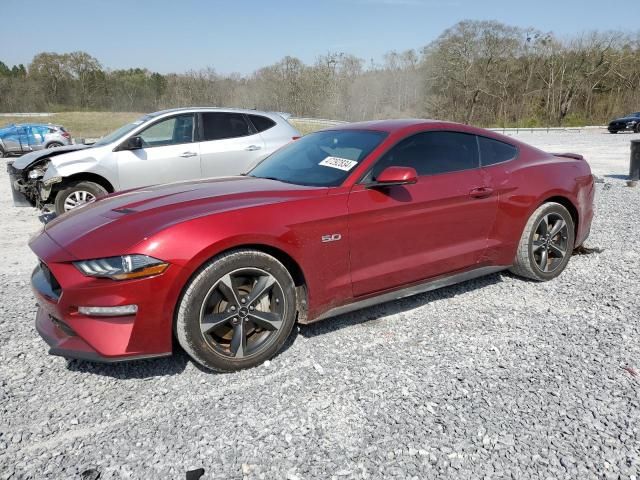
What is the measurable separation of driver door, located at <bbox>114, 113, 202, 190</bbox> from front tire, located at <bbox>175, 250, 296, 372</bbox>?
4.42 meters

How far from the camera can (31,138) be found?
19719 millimetres

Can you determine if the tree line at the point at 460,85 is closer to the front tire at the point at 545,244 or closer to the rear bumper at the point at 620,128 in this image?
the rear bumper at the point at 620,128

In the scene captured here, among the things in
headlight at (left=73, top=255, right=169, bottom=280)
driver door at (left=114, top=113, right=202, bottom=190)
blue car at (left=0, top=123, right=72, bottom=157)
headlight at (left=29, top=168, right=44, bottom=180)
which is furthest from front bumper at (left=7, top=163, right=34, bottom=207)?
blue car at (left=0, top=123, right=72, bottom=157)

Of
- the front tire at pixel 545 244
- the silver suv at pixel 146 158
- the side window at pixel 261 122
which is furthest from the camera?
the side window at pixel 261 122

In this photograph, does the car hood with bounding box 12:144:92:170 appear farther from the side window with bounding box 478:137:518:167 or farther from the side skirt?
the side window with bounding box 478:137:518:167

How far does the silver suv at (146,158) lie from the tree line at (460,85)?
122 ft

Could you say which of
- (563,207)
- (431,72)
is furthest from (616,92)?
(563,207)

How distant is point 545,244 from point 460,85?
45.6 m

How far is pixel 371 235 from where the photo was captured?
3.28 metres

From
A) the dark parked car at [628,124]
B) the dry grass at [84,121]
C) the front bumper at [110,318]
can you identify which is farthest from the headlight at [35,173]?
the dark parked car at [628,124]

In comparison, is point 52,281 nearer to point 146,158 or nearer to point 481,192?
point 481,192

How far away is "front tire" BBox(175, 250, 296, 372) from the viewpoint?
2.73m

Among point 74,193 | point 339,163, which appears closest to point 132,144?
point 74,193

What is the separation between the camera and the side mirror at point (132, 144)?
684cm
